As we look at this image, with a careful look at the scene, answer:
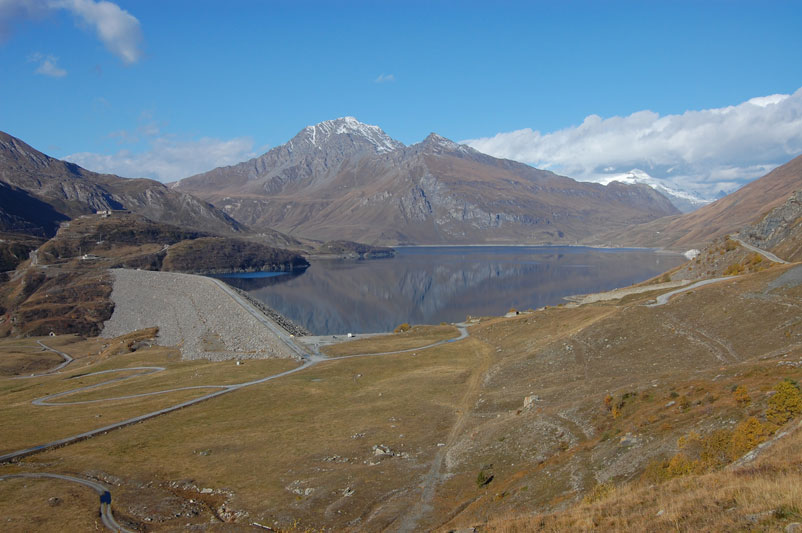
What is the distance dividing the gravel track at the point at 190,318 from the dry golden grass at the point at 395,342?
729 centimetres

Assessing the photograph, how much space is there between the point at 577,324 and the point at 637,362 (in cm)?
1672

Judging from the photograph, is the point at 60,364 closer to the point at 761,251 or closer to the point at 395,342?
the point at 395,342

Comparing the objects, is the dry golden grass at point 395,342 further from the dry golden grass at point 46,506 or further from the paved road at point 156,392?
the dry golden grass at point 46,506

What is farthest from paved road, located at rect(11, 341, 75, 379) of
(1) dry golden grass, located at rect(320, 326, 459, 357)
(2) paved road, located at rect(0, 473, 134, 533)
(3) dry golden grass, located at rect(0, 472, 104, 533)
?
(3) dry golden grass, located at rect(0, 472, 104, 533)

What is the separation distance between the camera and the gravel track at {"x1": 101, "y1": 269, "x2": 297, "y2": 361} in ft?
258

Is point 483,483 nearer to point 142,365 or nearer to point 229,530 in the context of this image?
point 229,530

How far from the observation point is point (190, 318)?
110m

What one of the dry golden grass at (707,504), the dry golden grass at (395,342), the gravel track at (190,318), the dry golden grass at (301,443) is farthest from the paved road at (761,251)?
the gravel track at (190,318)

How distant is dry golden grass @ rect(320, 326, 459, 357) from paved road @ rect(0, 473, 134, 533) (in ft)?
128

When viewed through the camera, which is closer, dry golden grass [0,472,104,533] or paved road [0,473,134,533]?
dry golden grass [0,472,104,533]

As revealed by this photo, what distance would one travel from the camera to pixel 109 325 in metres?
124

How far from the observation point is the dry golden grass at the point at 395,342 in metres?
69.0

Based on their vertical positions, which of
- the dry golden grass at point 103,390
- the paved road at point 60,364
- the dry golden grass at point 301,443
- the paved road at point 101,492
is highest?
the paved road at point 60,364

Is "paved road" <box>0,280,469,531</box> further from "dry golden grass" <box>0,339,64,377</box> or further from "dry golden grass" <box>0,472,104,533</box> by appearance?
"dry golden grass" <box>0,339,64,377</box>
